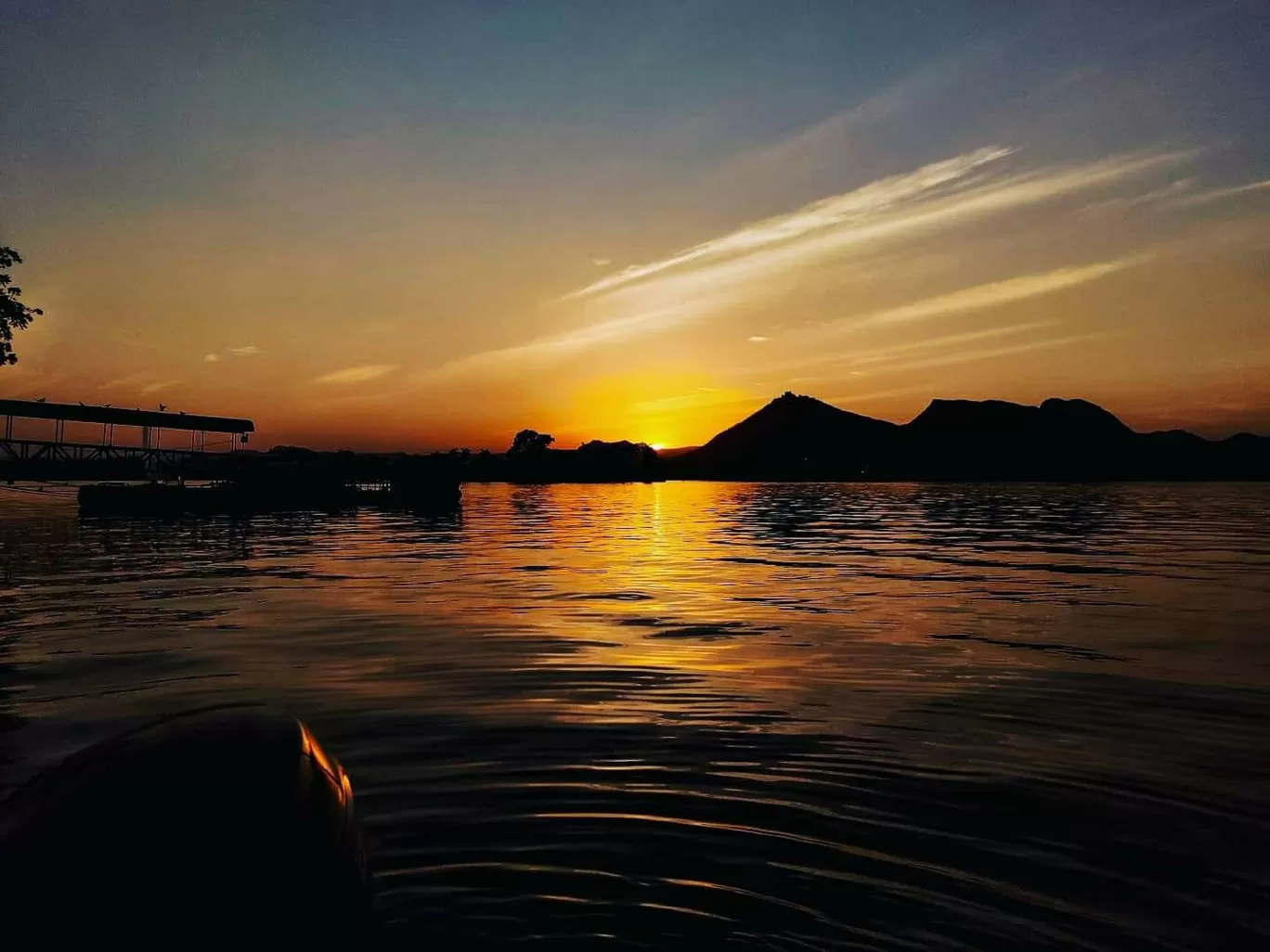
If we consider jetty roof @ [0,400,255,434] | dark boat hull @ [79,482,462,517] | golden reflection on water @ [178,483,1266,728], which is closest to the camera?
golden reflection on water @ [178,483,1266,728]

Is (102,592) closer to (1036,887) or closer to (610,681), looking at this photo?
(610,681)

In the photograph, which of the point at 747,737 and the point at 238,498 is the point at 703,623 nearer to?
the point at 747,737

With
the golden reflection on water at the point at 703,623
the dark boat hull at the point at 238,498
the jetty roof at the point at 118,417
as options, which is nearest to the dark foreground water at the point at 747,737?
the golden reflection on water at the point at 703,623

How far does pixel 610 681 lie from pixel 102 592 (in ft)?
Result: 58.7

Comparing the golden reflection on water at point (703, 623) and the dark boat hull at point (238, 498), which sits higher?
Result: the dark boat hull at point (238, 498)

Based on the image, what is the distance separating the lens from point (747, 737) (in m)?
9.93

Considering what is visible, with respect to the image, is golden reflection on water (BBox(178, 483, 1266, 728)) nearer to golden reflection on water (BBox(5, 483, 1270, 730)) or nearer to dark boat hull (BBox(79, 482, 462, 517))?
golden reflection on water (BBox(5, 483, 1270, 730))

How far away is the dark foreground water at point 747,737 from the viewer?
230 inches

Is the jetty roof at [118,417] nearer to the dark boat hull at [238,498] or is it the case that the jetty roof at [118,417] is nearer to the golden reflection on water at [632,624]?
the dark boat hull at [238,498]

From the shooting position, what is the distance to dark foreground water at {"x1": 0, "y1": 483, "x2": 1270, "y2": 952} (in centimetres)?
585

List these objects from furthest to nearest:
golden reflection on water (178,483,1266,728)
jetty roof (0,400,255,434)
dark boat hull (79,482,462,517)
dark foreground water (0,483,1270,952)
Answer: jetty roof (0,400,255,434)
dark boat hull (79,482,462,517)
golden reflection on water (178,483,1266,728)
dark foreground water (0,483,1270,952)

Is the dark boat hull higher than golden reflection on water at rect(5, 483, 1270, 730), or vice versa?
the dark boat hull

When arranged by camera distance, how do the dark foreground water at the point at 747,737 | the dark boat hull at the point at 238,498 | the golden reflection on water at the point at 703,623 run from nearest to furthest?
the dark foreground water at the point at 747,737 < the golden reflection on water at the point at 703,623 < the dark boat hull at the point at 238,498

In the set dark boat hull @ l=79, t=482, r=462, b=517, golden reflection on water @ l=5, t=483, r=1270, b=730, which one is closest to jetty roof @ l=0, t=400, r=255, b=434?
dark boat hull @ l=79, t=482, r=462, b=517
